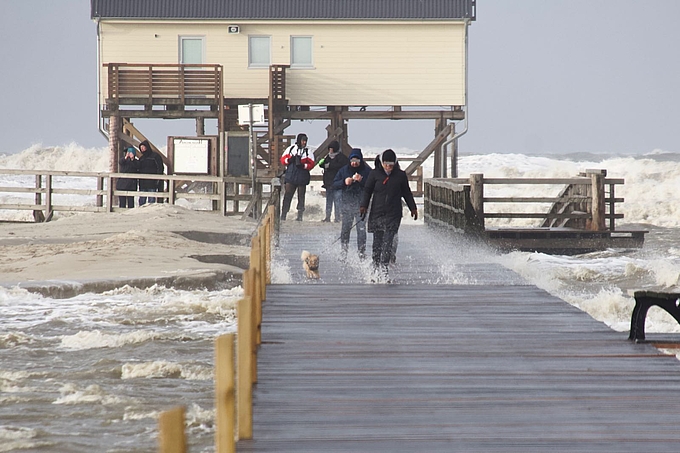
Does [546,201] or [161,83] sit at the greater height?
[161,83]

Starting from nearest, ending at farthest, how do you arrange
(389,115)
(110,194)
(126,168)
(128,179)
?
(110,194) < (126,168) < (128,179) < (389,115)

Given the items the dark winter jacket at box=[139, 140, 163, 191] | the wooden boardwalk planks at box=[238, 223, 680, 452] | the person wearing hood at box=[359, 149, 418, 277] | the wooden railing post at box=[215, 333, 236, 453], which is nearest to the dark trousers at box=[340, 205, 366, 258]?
the person wearing hood at box=[359, 149, 418, 277]

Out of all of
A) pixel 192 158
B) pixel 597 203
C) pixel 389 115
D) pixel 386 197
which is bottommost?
pixel 597 203

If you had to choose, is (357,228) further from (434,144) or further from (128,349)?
(434,144)

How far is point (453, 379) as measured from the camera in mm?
7754

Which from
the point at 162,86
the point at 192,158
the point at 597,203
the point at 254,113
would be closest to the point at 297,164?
the point at 254,113

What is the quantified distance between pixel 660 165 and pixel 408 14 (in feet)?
152

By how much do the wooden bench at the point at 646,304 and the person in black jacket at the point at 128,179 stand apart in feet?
68.2

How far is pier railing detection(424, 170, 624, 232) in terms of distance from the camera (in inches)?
848

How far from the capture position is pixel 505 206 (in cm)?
5300

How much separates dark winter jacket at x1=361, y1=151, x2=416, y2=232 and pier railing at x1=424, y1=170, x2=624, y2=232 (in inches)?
319

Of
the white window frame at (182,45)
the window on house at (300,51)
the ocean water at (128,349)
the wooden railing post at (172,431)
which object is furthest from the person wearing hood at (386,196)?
the white window frame at (182,45)

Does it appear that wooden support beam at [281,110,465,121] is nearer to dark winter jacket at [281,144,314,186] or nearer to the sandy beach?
the sandy beach

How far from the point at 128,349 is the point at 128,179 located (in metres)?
17.1
